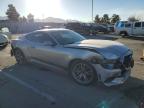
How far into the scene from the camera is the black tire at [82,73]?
18.4 ft

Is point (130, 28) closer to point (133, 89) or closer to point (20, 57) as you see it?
point (20, 57)

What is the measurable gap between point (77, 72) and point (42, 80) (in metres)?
1.19

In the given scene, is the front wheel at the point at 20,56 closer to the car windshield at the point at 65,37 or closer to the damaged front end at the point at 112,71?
the car windshield at the point at 65,37

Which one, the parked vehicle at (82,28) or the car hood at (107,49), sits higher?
the car hood at (107,49)

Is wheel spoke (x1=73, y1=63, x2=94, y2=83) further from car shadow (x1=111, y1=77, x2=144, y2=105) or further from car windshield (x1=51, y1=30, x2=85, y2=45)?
car windshield (x1=51, y1=30, x2=85, y2=45)

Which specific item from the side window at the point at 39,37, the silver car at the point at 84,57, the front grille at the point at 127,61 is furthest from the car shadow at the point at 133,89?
the side window at the point at 39,37

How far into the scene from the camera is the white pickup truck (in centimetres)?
2323

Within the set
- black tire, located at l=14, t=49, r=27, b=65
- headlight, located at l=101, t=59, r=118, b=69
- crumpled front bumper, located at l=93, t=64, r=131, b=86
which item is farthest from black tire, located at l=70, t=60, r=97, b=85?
black tire, located at l=14, t=49, r=27, b=65

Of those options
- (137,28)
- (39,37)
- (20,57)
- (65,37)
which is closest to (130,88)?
(65,37)

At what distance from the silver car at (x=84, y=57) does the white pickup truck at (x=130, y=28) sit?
57.3 feet

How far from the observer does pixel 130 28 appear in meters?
23.9

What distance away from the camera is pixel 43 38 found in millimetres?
7348

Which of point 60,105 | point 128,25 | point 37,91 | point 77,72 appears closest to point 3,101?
point 37,91

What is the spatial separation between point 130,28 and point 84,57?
19.4 m
